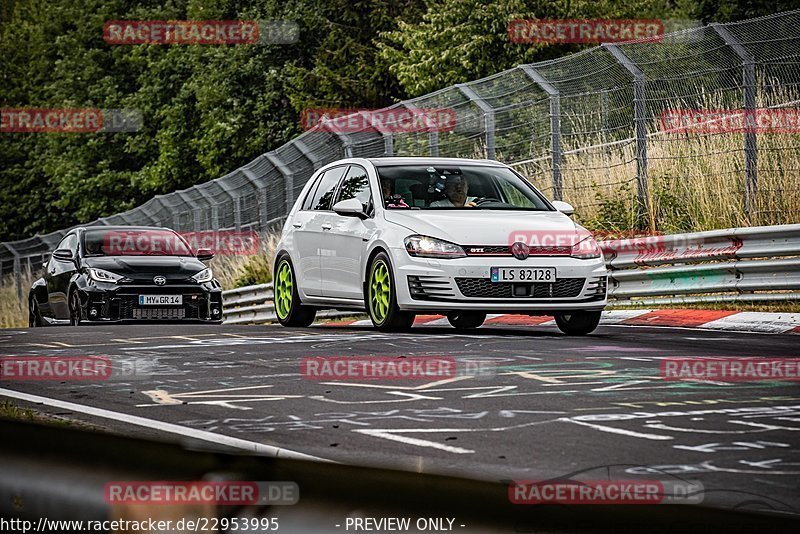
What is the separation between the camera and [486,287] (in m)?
11.4

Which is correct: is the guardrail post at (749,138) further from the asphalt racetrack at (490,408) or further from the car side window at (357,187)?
the car side window at (357,187)

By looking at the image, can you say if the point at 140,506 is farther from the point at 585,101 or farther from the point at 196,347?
the point at 585,101

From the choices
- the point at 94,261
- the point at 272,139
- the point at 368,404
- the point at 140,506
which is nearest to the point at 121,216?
the point at 272,139

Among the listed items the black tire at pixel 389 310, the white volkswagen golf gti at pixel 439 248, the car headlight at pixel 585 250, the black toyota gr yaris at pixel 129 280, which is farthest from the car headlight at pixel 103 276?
the car headlight at pixel 585 250

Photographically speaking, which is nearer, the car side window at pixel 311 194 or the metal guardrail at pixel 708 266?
the metal guardrail at pixel 708 266

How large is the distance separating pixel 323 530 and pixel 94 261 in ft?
54.3

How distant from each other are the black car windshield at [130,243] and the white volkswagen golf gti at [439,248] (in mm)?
4841

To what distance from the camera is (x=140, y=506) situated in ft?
6.93

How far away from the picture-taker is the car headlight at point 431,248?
37.5ft

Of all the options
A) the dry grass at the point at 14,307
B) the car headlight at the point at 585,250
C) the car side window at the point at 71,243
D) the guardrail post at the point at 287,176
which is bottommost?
the dry grass at the point at 14,307

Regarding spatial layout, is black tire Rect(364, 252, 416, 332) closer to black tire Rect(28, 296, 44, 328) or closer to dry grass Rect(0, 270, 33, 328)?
black tire Rect(28, 296, 44, 328)

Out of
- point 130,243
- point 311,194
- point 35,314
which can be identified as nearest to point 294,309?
point 311,194

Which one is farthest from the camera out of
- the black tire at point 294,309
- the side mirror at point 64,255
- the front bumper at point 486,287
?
the side mirror at point 64,255

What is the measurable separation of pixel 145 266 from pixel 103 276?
57 cm
